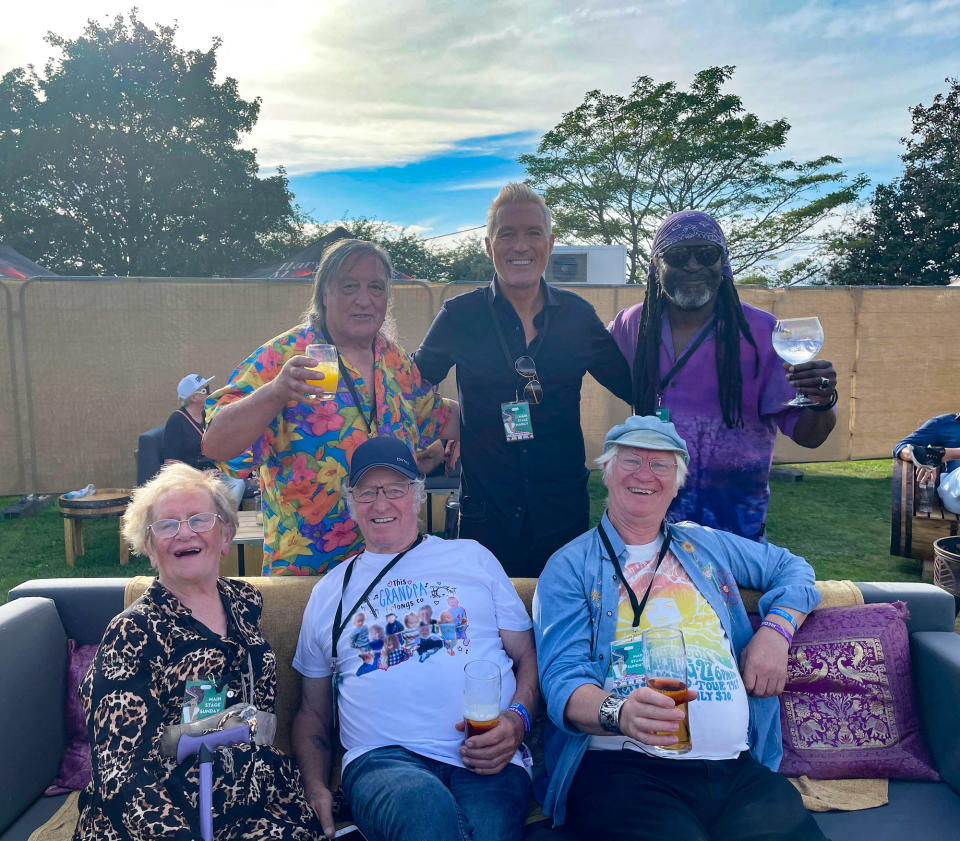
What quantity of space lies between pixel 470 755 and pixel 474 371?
Result: 150 cm

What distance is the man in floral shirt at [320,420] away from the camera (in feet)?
8.25

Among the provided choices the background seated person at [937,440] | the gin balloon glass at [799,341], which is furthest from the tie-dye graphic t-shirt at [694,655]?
the background seated person at [937,440]

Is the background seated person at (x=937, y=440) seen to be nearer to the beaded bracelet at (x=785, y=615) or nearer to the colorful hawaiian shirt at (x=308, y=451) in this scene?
the beaded bracelet at (x=785, y=615)

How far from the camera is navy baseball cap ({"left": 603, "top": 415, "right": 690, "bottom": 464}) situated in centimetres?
229

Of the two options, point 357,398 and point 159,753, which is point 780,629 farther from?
point 159,753

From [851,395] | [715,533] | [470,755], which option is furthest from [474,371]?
[851,395]

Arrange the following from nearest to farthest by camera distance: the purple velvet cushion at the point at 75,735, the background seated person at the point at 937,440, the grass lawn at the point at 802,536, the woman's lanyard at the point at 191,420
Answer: the purple velvet cushion at the point at 75,735 → the background seated person at the point at 937,440 → the grass lawn at the point at 802,536 → the woman's lanyard at the point at 191,420

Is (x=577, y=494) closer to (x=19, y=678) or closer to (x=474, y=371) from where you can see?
(x=474, y=371)

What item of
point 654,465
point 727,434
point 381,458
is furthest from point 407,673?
point 727,434

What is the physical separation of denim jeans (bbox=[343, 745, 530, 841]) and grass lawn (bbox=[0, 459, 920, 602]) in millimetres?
4338

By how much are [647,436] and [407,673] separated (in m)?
1.11

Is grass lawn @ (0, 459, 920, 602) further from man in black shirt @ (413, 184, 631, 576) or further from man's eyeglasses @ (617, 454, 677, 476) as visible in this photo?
man's eyeglasses @ (617, 454, 677, 476)

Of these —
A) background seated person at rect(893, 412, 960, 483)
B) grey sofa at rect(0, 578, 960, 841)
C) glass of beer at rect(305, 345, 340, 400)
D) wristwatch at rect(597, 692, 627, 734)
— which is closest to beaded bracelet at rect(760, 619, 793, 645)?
grey sofa at rect(0, 578, 960, 841)

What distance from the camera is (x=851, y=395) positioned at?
10.5 m
